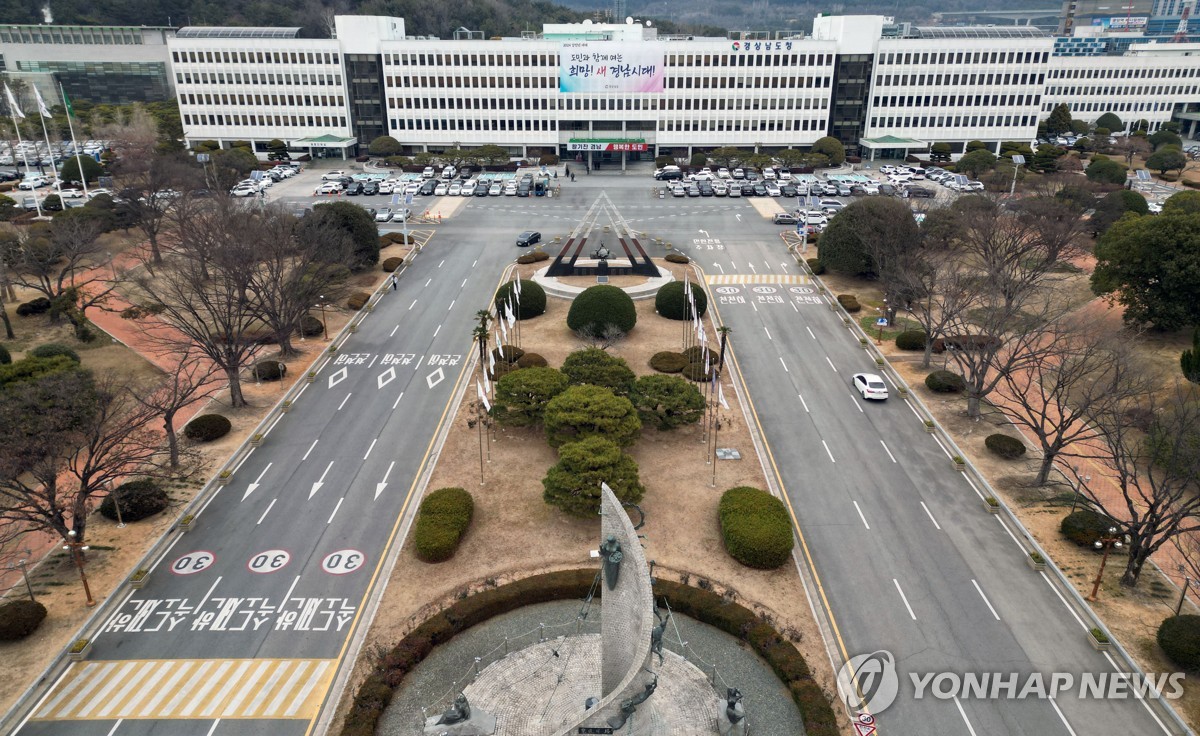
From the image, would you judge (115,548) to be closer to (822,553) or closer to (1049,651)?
(822,553)

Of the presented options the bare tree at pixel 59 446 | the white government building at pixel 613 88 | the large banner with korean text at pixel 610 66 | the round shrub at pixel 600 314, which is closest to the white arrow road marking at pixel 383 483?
the bare tree at pixel 59 446

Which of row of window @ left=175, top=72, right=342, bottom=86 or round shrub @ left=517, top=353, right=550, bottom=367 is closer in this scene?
round shrub @ left=517, top=353, right=550, bottom=367

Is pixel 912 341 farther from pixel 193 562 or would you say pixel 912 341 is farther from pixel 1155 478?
pixel 193 562

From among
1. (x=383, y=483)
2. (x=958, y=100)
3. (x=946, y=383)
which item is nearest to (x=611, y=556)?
(x=383, y=483)

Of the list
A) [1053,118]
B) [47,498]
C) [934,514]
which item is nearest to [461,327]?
[47,498]

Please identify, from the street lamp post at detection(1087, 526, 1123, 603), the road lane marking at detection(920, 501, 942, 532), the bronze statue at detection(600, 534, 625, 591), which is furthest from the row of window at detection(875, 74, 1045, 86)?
the bronze statue at detection(600, 534, 625, 591)

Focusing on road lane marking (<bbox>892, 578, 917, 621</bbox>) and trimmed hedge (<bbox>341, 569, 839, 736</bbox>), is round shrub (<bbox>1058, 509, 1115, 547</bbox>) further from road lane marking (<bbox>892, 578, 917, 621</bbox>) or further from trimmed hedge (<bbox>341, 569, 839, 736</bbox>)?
trimmed hedge (<bbox>341, 569, 839, 736</bbox>)

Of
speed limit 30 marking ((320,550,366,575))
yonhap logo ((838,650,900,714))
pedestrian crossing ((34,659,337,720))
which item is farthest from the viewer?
speed limit 30 marking ((320,550,366,575))
